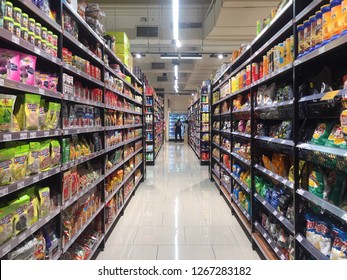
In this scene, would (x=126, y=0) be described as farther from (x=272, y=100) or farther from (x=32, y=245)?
(x=32, y=245)

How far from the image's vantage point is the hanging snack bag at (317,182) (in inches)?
76.1

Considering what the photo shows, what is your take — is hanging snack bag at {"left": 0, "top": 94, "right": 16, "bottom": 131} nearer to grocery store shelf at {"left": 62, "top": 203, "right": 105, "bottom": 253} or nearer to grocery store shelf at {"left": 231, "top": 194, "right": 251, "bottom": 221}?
grocery store shelf at {"left": 62, "top": 203, "right": 105, "bottom": 253}

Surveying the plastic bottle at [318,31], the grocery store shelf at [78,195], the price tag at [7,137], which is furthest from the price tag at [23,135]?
the plastic bottle at [318,31]

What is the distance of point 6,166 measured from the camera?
1.53 metres

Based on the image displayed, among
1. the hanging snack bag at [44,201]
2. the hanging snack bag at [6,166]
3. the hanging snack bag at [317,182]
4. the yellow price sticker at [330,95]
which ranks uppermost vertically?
the yellow price sticker at [330,95]

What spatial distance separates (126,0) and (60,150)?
6.68 meters

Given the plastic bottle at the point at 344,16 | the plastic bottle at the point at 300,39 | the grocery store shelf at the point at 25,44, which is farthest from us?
the plastic bottle at the point at 300,39

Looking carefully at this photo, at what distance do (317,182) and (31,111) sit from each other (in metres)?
2.04

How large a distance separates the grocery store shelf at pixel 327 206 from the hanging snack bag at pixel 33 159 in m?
1.93

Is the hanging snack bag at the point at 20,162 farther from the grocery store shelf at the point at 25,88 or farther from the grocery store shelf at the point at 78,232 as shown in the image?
the grocery store shelf at the point at 78,232

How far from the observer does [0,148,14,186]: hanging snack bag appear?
149 centimetres
